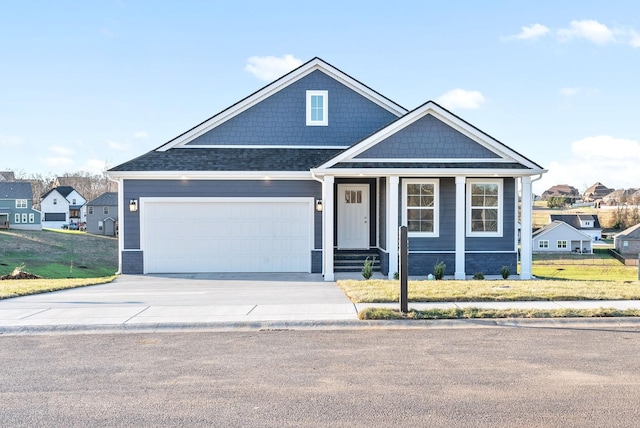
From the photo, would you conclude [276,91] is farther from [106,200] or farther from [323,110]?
[106,200]

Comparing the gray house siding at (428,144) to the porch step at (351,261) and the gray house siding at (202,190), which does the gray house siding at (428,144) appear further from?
the porch step at (351,261)

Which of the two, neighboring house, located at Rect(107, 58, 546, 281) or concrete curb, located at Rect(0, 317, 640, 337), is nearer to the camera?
concrete curb, located at Rect(0, 317, 640, 337)

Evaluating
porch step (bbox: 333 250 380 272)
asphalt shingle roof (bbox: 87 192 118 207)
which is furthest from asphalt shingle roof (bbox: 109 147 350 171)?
asphalt shingle roof (bbox: 87 192 118 207)

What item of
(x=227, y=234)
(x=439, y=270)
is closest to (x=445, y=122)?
(x=439, y=270)

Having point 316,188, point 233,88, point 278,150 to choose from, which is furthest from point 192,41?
point 316,188

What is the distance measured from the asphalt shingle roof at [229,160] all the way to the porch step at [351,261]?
3.03m

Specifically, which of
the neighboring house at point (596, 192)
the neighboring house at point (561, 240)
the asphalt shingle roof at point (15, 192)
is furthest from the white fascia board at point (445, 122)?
the neighboring house at point (596, 192)

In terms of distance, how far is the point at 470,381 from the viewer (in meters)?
5.44

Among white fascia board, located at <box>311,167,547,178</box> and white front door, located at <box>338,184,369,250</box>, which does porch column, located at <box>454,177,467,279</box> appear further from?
white front door, located at <box>338,184,369,250</box>

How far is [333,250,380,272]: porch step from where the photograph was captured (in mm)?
16377

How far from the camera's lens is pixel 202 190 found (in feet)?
53.0

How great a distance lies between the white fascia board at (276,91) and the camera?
17375 millimetres

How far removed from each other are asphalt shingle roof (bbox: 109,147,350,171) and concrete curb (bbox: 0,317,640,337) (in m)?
8.46

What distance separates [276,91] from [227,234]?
513 centimetres
